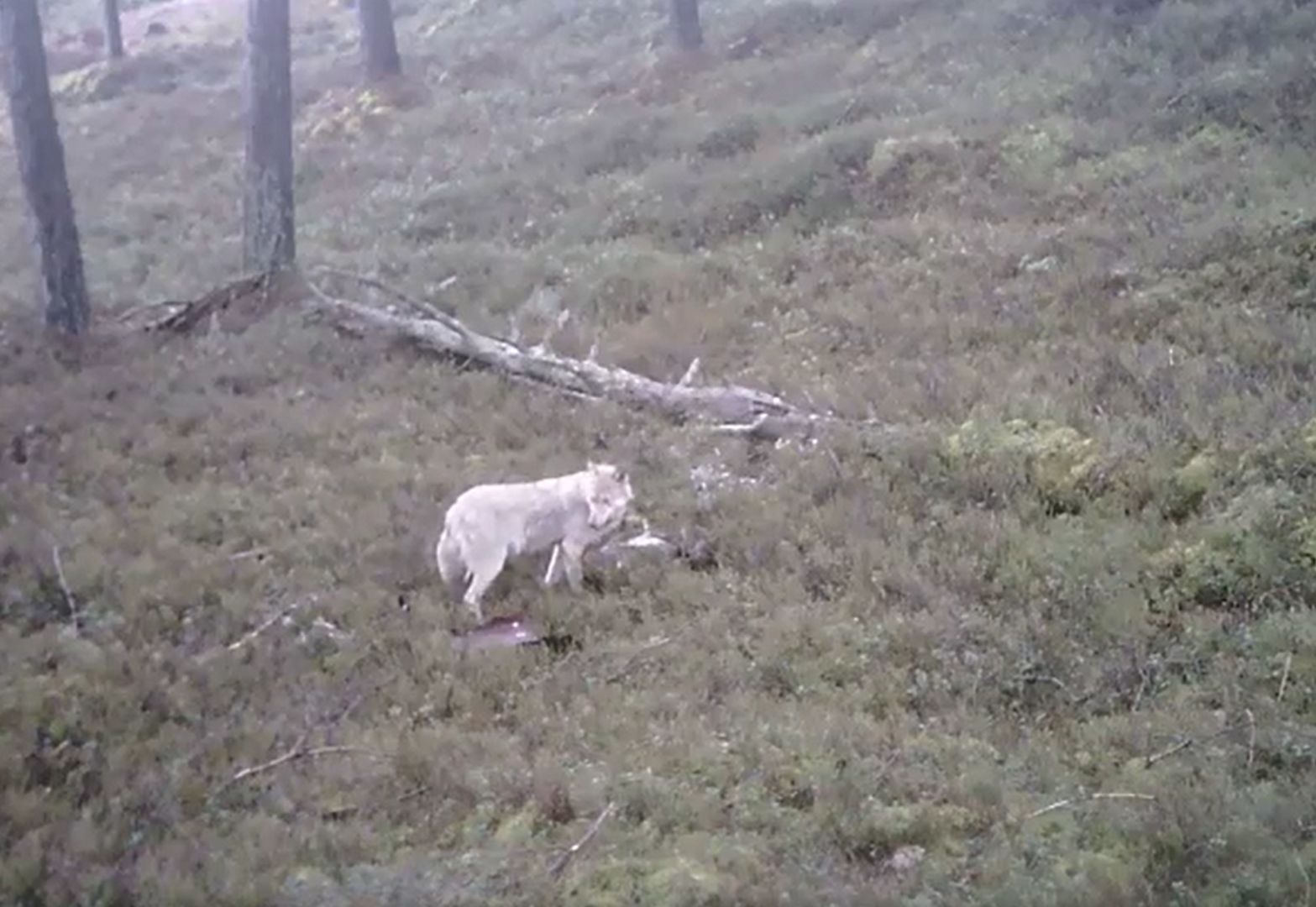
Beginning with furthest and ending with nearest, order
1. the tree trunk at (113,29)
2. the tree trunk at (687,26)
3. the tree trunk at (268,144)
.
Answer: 1. the tree trunk at (113,29)
2. the tree trunk at (687,26)
3. the tree trunk at (268,144)

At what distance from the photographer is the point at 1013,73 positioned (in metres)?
22.8

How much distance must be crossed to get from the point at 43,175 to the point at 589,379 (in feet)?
26.7

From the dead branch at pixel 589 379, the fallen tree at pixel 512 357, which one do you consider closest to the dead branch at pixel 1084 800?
the fallen tree at pixel 512 357

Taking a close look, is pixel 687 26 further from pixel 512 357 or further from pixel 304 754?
pixel 304 754

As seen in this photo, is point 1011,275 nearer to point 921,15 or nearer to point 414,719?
point 414,719

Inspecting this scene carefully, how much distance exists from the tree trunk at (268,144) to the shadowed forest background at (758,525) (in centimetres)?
114

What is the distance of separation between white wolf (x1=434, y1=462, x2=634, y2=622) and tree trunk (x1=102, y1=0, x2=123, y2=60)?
→ 33.8m

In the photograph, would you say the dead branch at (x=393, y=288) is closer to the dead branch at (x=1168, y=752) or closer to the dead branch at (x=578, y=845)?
the dead branch at (x=578, y=845)

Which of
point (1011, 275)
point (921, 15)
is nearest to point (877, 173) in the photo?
point (1011, 275)

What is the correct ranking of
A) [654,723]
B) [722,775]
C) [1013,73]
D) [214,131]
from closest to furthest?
[722,775] < [654,723] < [1013,73] < [214,131]

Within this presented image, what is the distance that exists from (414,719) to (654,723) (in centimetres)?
155

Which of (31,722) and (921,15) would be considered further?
(921,15)

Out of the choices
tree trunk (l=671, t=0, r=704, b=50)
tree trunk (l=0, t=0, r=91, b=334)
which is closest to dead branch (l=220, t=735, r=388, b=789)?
tree trunk (l=0, t=0, r=91, b=334)

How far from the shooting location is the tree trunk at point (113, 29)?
128 feet
